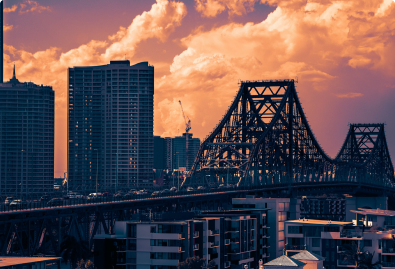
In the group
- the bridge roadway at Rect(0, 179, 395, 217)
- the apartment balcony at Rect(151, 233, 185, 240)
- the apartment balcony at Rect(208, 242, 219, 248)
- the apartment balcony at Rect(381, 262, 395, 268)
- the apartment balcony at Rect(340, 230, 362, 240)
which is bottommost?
the apartment balcony at Rect(381, 262, 395, 268)

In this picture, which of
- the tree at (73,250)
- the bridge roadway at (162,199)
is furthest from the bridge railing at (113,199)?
the tree at (73,250)

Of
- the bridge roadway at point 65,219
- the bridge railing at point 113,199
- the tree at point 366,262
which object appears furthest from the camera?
the tree at point 366,262

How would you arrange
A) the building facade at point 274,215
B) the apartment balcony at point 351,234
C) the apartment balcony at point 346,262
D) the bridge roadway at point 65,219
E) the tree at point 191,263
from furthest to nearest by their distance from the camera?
1. the building facade at point 274,215
2. the apartment balcony at point 351,234
3. the apartment balcony at point 346,262
4. the bridge roadway at point 65,219
5. the tree at point 191,263

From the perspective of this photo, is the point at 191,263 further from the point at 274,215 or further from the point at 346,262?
the point at 274,215

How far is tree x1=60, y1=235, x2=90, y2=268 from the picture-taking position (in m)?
99.8

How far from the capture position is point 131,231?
313 feet

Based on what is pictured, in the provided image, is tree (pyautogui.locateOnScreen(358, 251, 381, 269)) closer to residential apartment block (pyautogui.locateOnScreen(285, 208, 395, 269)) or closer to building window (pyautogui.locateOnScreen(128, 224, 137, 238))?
residential apartment block (pyautogui.locateOnScreen(285, 208, 395, 269))

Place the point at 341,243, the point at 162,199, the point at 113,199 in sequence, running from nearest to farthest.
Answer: the point at 341,243
the point at 113,199
the point at 162,199

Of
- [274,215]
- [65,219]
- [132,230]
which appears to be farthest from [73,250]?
[274,215]

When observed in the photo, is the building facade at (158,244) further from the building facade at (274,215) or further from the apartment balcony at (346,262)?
the building facade at (274,215)

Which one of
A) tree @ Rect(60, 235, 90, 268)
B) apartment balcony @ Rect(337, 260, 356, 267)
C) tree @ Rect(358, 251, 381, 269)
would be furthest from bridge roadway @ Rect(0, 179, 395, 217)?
tree @ Rect(358, 251, 381, 269)

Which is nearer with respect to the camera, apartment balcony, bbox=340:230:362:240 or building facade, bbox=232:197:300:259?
apartment balcony, bbox=340:230:362:240

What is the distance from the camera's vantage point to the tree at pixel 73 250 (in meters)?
99.8

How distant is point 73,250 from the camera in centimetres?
9988
